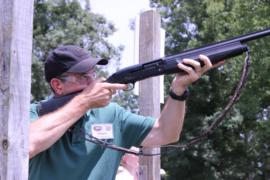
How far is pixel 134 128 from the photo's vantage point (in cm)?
311

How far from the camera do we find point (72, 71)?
3016 millimetres

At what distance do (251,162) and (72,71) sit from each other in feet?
85.2

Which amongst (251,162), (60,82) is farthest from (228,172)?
(60,82)

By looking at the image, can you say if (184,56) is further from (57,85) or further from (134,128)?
(57,85)

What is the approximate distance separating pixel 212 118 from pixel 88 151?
23.7 metres

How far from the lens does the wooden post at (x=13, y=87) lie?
2.03 meters

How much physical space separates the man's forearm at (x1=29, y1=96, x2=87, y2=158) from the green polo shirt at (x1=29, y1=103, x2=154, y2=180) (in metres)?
0.22

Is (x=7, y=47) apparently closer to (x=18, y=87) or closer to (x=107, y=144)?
(x=18, y=87)

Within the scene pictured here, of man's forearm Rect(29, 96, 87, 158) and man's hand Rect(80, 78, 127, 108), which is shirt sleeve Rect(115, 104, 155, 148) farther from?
man's forearm Rect(29, 96, 87, 158)

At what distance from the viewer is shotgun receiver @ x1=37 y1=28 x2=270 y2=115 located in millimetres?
2748

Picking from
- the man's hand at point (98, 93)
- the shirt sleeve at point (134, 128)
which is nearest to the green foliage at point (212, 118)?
the shirt sleeve at point (134, 128)

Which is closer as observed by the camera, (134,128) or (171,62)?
(171,62)

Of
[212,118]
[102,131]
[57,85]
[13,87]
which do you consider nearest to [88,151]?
[102,131]

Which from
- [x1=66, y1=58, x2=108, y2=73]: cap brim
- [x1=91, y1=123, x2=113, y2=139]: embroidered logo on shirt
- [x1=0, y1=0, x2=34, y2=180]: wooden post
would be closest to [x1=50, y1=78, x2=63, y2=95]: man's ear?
[x1=66, y1=58, x2=108, y2=73]: cap brim
